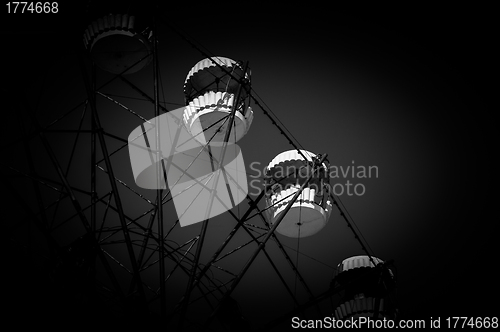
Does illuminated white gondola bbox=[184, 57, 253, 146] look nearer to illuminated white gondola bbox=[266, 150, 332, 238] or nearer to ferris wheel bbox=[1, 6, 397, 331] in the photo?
ferris wheel bbox=[1, 6, 397, 331]

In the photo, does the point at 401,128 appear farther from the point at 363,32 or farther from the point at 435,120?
the point at 363,32

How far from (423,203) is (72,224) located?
10612 millimetres

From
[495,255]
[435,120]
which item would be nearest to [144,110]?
[435,120]

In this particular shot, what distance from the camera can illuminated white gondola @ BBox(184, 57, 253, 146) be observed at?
12.3 meters

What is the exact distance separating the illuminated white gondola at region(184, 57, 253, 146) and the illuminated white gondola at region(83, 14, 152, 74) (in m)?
1.62

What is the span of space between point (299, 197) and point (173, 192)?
15.0ft

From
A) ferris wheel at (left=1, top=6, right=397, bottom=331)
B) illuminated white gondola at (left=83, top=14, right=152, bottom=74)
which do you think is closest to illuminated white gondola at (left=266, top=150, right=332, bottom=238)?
ferris wheel at (left=1, top=6, right=397, bottom=331)

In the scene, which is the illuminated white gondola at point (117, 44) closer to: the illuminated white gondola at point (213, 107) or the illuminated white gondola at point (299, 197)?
the illuminated white gondola at point (213, 107)

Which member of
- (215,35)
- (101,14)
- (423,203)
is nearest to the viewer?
(101,14)

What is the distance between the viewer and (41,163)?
17.0m

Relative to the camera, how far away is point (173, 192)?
16.1 metres

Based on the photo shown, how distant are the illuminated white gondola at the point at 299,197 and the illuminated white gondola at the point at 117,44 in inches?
159

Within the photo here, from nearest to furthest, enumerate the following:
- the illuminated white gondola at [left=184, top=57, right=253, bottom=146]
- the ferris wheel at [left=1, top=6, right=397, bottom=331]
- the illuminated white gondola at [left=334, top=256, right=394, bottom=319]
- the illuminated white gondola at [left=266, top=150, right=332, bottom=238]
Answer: the ferris wheel at [left=1, top=6, right=397, bottom=331], the illuminated white gondola at [left=334, top=256, right=394, bottom=319], the illuminated white gondola at [left=184, top=57, right=253, bottom=146], the illuminated white gondola at [left=266, top=150, right=332, bottom=238]

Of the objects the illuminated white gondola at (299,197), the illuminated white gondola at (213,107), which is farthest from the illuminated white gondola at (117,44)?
the illuminated white gondola at (299,197)
